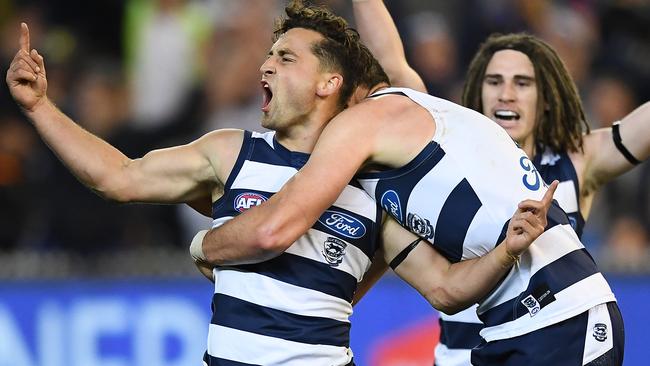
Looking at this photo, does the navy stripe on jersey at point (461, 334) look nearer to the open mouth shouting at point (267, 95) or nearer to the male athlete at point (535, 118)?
the male athlete at point (535, 118)

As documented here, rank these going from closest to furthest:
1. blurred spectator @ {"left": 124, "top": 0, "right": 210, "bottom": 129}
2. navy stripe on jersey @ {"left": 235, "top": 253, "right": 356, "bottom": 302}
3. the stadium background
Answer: navy stripe on jersey @ {"left": 235, "top": 253, "right": 356, "bottom": 302}
the stadium background
blurred spectator @ {"left": 124, "top": 0, "right": 210, "bottom": 129}

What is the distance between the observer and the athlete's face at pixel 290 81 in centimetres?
456

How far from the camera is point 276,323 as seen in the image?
4.37m

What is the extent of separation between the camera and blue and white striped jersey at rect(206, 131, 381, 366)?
14.4 ft

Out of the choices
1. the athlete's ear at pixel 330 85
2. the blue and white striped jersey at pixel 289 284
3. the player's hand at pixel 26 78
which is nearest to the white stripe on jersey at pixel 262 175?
the blue and white striped jersey at pixel 289 284

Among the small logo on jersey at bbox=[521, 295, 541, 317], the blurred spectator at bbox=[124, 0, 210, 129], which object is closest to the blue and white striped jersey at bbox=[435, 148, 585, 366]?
the small logo on jersey at bbox=[521, 295, 541, 317]

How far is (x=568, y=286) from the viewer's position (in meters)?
4.24

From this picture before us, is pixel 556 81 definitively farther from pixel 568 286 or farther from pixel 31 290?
pixel 31 290

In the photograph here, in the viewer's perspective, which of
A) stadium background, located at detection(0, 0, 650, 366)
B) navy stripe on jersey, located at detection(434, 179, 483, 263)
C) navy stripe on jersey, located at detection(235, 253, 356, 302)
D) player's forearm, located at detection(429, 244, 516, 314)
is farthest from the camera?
stadium background, located at detection(0, 0, 650, 366)

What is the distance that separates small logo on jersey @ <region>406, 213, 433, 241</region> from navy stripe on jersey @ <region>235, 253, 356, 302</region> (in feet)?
1.05

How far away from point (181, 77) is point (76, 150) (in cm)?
560

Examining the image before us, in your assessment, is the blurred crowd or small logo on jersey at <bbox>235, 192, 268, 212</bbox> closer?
small logo on jersey at <bbox>235, 192, 268, 212</bbox>

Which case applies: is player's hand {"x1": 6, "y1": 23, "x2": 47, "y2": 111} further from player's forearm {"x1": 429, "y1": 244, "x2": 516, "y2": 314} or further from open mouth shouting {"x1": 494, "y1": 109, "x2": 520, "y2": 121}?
open mouth shouting {"x1": 494, "y1": 109, "x2": 520, "y2": 121}

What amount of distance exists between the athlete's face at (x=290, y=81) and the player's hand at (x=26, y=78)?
33.3 inches
